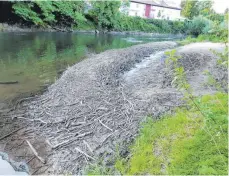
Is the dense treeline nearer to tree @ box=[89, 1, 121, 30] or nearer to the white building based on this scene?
tree @ box=[89, 1, 121, 30]

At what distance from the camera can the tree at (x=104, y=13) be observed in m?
50.5

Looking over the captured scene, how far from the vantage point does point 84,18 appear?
47.2 m

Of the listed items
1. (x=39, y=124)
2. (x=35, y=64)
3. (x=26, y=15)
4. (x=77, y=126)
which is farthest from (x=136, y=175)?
(x=26, y=15)

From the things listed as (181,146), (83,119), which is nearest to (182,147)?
(181,146)

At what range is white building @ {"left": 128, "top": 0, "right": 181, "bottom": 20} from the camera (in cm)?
7644

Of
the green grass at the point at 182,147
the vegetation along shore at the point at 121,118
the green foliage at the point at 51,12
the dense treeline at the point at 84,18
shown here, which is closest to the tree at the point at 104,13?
the dense treeline at the point at 84,18

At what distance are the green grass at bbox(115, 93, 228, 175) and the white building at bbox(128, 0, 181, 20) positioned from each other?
233 feet

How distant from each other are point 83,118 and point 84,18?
43056 mm

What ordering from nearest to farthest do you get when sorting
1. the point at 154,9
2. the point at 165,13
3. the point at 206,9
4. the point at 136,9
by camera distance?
the point at 206,9
the point at 136,9
the point at 154,9
the point at 165,13

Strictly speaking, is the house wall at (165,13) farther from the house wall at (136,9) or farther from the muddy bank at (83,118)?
the muddy bank at (83,118)

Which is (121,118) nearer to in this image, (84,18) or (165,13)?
(84,18)

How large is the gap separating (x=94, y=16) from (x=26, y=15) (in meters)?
16.9

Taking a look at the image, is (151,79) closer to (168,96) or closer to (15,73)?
(168,96)

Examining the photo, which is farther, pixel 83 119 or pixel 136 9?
pixel 136 9
